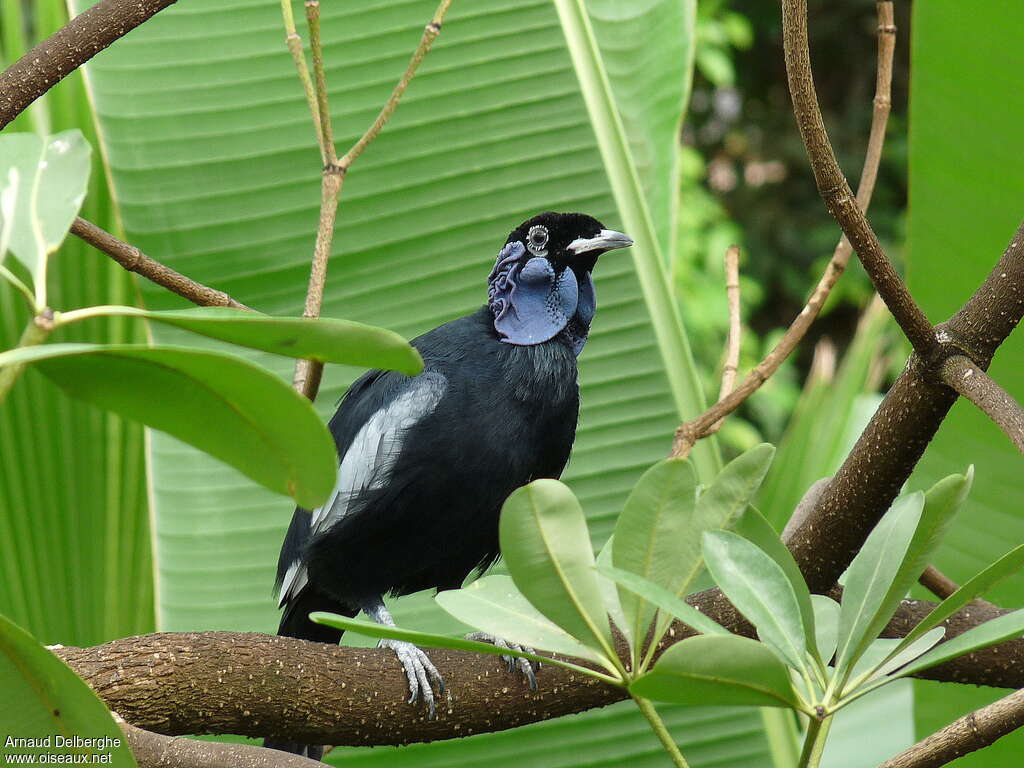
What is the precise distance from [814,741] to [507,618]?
0.18 meters

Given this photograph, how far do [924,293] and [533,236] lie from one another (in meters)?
0.52

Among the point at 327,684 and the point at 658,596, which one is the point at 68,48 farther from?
the point at 658,596

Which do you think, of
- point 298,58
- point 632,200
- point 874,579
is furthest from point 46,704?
point 632,200

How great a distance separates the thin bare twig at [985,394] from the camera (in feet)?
2.65

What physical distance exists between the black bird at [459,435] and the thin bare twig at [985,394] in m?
0.63

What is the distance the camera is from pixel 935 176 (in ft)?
4.75

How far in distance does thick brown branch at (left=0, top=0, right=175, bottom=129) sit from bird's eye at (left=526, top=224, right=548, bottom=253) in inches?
26.6

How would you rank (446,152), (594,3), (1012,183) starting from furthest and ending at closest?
(594,3) → (446,152) → (1012,183)

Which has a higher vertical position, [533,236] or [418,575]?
[533,236]

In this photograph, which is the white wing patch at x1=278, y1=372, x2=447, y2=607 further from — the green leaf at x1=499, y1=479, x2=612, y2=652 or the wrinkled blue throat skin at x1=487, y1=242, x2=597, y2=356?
the green leaf at x1=499, y1=479, x2=612, y2=652

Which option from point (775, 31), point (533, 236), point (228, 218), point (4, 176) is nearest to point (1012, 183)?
point (533, 236)

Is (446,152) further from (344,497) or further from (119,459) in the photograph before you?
(119,459)

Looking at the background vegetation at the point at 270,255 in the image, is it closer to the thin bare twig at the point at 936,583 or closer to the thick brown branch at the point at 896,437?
the thin bare twig at the point at 936,583

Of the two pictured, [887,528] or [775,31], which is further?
[775,31]
